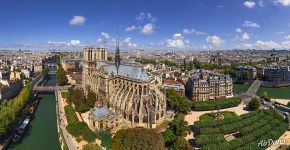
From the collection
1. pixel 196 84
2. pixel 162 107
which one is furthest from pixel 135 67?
pixel 196 84

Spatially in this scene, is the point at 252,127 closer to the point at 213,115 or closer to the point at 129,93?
the point at 213,115

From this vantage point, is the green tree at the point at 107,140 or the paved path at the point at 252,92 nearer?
the green tree at the point at 107,140

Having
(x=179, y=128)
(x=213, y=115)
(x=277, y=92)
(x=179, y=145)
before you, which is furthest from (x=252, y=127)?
(x=277, y=92)

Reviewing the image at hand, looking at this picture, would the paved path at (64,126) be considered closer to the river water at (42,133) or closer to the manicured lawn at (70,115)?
the manicured lawn at (70,115)

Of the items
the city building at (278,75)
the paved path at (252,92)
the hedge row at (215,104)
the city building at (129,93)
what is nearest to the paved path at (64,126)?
the city building at (129,93)

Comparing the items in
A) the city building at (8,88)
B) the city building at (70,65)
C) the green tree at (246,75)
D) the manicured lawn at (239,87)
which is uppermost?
the city building at (70,65)

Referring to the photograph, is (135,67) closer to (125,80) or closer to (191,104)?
(125,80)
